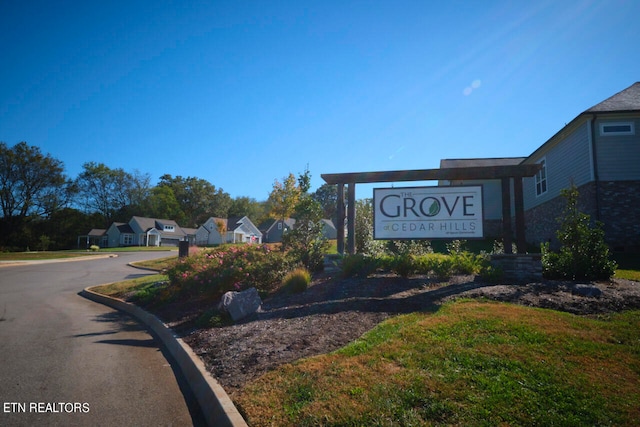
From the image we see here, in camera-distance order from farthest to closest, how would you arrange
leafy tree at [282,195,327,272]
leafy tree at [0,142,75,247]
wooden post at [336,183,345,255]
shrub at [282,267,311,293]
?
leafy tree at [0,142,75,247]
leafy tree at [282,195,327,272]
wooden post at [336,183,345,255]
shrub at [282,267,311,293]

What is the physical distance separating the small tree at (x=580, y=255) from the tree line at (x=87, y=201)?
25143 mm

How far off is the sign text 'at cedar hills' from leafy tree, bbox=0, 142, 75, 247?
210 feet

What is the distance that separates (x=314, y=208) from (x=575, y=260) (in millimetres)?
6290

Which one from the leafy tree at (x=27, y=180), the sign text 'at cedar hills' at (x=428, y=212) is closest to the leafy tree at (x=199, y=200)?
the leafy tree at (x=27, y=180)

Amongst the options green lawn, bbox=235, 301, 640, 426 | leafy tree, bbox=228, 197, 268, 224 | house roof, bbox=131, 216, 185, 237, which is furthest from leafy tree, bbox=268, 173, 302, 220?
leafy tree, bbox=228, 197, 268, 224

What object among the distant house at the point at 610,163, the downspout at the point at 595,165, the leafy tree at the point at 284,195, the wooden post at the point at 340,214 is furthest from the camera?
the leafy tree at the point at 284,195

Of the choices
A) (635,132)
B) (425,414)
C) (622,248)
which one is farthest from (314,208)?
(635,132)

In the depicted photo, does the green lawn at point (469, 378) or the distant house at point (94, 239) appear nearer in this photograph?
the green lawn at point (469, 378)

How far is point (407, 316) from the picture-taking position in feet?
17.9

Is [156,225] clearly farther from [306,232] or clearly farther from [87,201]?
[306,232]

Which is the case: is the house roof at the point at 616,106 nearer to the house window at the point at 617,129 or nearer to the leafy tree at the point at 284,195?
the house window at the point at 617,129

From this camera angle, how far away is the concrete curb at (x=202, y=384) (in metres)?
3.48

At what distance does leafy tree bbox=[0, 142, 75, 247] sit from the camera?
5428cm

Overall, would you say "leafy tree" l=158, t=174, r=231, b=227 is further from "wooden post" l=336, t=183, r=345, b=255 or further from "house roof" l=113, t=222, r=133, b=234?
"wooden post" l=336, t=183, r=345, b=255
